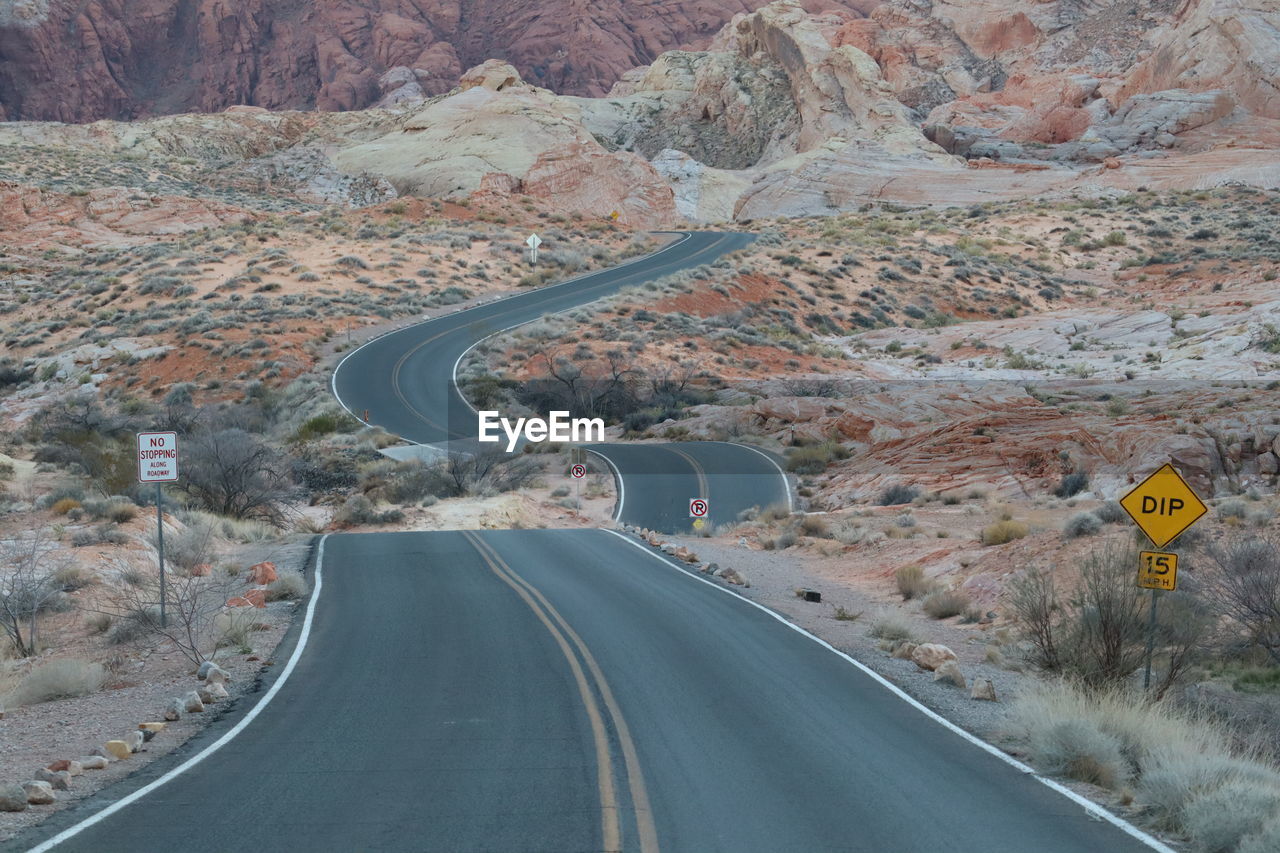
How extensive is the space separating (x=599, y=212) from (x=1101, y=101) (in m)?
46.1

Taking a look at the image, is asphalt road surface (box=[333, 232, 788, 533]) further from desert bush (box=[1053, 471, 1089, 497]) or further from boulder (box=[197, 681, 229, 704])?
boulder (box=[197, 681, 229, 704])

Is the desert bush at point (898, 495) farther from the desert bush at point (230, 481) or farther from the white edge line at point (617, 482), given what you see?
the desert bush at point (230, 481)

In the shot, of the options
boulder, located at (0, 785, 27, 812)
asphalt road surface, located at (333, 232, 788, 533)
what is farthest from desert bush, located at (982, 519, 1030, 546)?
boulder, located at (0, 785, 27, 812)

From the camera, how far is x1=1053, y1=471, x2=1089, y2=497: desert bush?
955 inches

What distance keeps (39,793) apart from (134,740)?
1.57 meters

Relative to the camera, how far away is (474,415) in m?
39.7

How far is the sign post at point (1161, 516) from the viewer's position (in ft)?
35.3

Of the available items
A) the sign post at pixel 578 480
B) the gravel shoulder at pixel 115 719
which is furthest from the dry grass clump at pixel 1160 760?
the sign post at pixel 578 480

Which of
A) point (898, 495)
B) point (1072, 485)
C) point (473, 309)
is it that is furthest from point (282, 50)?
point (1072, 485)

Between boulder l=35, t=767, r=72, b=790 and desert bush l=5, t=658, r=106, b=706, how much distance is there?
356 centimetres

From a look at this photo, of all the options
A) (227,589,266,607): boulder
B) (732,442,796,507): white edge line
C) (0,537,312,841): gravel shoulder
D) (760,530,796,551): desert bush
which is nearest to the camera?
(0,537,312,841): gravel shoulder

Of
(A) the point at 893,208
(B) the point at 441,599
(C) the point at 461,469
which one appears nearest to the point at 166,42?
(A) the point at 893,208

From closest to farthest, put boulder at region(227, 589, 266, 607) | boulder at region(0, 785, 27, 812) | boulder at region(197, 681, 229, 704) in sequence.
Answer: boulder at region(0, 785, 27, 812), boulder at region(197, 681, 229, 704), boulder at region(227, 589, 266, 607)

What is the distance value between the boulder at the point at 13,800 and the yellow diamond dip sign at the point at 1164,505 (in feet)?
32.3
